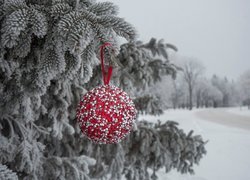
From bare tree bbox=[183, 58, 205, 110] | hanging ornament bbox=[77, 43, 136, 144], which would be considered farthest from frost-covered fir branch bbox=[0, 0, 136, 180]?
bare tree bbox=[183, 58, 205, 110]

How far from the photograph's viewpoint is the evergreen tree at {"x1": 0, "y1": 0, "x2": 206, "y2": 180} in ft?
3.77

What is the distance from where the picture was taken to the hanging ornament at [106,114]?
1.19m

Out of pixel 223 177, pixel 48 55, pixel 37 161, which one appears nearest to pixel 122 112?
pixel 48 55

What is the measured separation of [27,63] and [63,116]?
1.14m

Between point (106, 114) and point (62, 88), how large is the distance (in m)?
1.21

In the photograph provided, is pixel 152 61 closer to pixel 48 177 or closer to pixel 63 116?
pixel 63 116

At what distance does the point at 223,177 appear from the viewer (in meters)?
8.04

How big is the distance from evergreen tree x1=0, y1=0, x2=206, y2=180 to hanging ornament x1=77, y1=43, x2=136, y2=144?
0.60 feet

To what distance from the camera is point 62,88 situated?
2.28m

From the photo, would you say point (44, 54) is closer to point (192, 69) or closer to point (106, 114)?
point (106, 114)

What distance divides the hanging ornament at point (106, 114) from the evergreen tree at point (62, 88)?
0.18 metres

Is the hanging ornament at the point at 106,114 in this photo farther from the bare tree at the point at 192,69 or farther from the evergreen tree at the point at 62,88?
the bare tree at the point at 192,69

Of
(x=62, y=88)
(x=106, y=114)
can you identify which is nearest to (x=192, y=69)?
→ (x=62, y=88)

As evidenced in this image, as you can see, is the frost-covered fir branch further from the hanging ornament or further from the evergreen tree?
the hanging ornament
